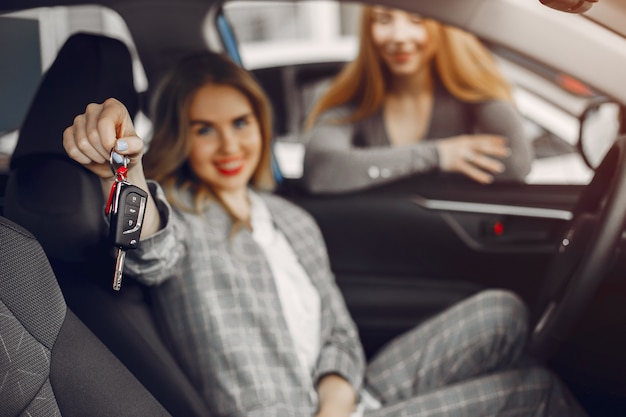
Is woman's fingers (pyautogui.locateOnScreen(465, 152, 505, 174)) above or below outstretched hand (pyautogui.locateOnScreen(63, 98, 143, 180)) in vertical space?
below

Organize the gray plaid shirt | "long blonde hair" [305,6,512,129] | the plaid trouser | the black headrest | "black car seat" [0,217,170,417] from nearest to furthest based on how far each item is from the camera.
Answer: "black car seat" [0,217,170,417] → the black headrest → the gray plaid shirt → the plaid trouser → "long blonde hair" [305,6,512,129]

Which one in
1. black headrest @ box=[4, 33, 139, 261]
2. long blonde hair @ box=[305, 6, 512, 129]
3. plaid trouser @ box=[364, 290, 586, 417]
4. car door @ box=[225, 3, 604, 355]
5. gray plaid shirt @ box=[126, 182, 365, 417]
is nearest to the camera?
black headrest @ box=[4, 33, 139, 261]

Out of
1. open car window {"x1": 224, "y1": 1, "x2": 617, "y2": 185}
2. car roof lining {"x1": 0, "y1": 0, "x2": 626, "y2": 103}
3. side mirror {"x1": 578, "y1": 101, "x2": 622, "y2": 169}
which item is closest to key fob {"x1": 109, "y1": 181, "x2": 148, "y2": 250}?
car roof lining {"x1": 0, "y1": 0, "x2": 626, "y2": 103}

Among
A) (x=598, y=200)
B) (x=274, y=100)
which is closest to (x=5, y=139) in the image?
(x=598, y=200)

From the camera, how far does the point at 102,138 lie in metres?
0.82

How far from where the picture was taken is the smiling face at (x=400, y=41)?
183 centimetres

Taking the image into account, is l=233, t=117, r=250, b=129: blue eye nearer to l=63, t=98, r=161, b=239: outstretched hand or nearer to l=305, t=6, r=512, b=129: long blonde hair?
l=63, t=98, r=161, b=239: outstretched hand

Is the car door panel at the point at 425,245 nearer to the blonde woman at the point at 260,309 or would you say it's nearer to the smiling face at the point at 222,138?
the blonde woman at the point at 260,309

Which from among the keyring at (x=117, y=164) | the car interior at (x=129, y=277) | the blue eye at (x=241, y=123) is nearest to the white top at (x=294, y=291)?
the blue eye at (x=241, y=123)

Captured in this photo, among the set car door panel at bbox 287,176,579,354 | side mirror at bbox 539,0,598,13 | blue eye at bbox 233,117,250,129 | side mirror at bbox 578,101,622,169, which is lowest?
car door panel at bbox 287,176,579,354

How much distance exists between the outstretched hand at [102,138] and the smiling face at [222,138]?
0.39 metres

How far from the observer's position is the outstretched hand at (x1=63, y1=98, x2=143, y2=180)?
2.71ft

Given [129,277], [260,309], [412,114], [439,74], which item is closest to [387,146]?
[412,114]

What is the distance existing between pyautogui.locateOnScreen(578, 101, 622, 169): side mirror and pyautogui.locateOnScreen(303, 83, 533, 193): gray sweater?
0.13 metres
